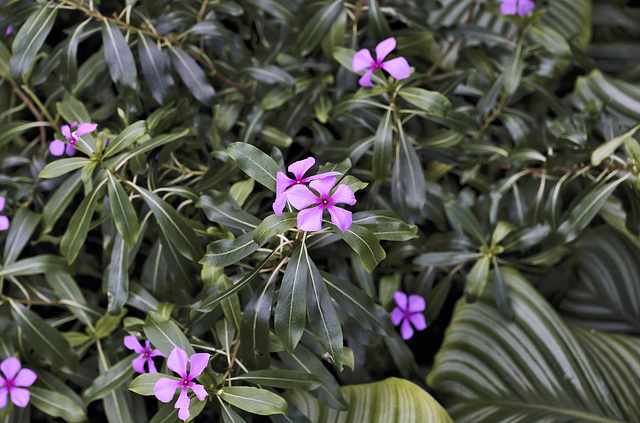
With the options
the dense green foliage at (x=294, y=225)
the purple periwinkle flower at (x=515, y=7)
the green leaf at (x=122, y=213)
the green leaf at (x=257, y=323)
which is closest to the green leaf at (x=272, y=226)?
the dense green foliage at (x=294, y=225)

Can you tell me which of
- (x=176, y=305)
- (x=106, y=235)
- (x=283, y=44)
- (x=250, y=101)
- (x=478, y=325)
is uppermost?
(x=283, y=44)

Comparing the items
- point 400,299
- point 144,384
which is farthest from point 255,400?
point 400,299

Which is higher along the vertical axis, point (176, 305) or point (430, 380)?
point (176, 305)

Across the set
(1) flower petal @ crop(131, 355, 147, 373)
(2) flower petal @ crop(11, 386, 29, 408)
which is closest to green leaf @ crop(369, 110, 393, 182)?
(1) flower petal @ crop(131, 355, 147, 373)

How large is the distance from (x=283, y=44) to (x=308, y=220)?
0.81 metres

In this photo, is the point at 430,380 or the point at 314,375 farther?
the point at 430,380

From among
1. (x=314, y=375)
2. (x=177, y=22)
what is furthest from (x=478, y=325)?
(x=177, y=22)

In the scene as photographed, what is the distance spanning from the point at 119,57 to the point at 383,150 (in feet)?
1.89

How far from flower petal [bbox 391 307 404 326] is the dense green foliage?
3 cm

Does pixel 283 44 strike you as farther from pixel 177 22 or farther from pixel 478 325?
pixel 478 325

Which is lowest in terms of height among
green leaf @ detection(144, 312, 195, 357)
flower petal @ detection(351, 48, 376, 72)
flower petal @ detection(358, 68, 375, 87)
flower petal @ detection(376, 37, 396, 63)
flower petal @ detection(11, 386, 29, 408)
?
flower petal @ detection(11, 386, 29, 408)

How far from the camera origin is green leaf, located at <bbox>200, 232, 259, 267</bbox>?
0.84 metres

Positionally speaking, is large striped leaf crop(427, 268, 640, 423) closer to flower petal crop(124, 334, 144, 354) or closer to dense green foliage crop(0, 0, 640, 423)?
dense green foliage crop(0, 0, 640, 423)

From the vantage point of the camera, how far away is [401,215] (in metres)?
1.15
